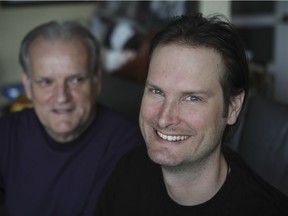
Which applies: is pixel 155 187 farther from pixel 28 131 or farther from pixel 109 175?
pixel 28 131

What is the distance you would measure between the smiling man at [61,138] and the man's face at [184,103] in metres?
0.45

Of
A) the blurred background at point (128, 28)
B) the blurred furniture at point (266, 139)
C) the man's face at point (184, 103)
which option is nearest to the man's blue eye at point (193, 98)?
the man's face at point (184, 103)

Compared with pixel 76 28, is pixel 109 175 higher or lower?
lower

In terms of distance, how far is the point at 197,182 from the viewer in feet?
3.63

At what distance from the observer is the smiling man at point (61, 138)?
1.51m

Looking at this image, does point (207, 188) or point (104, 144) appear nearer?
point (207, 188)

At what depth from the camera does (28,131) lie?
5.35 feet

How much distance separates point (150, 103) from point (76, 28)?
622mm

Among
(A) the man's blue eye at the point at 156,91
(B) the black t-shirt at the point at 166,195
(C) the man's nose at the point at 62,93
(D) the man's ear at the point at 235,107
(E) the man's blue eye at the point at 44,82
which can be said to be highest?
(A) the man's blue eye at the point at 156,91

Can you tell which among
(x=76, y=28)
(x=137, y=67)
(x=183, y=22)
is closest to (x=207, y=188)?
(x=183, y=22)

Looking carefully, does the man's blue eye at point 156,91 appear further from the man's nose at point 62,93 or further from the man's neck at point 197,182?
the man's nose at point 62,93

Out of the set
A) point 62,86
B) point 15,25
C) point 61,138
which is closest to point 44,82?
point 62,86

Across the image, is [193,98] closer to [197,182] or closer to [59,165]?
[197,182]

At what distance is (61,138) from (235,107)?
717 mm
